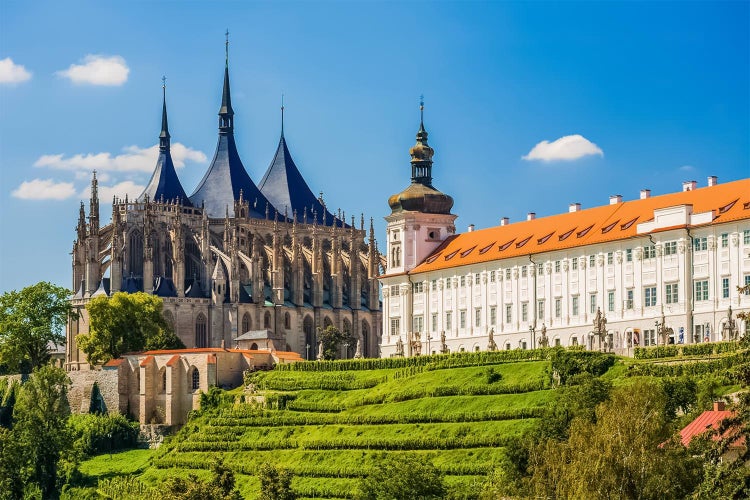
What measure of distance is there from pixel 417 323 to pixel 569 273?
13828mm

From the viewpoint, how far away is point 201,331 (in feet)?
398

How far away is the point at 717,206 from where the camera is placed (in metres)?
76.1

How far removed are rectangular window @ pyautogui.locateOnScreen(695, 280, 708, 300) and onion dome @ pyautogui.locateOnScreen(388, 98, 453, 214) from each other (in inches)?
1012

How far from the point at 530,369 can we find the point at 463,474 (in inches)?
353

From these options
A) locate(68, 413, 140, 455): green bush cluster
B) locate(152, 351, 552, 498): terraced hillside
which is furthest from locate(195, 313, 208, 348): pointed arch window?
locate(152, 351, 552, 498): terraced hillside

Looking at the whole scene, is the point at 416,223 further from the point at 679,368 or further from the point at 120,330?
the point at 679,368

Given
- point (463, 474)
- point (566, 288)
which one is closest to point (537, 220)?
point (566, 288)

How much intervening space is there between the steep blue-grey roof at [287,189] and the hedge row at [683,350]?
69.2 metres

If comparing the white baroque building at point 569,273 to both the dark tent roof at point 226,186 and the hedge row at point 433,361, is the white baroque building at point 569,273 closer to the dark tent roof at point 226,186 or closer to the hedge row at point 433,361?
the hedge row at point 433,361

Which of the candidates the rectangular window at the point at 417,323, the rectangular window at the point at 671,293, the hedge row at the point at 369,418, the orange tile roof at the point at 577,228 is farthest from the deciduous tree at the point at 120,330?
the rectangular window at the point at 671,293

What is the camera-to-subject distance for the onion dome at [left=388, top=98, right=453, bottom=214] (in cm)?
9838

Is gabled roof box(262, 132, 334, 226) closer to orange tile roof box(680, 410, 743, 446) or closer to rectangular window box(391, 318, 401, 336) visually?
rectangular window box(391, 318, 401, 336)

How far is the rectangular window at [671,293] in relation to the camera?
76.4m

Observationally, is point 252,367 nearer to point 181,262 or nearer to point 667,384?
point 181,262
